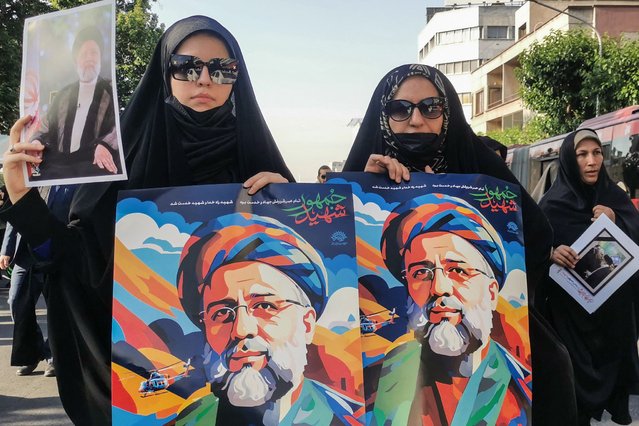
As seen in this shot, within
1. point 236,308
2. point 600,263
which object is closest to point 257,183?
point 236,308

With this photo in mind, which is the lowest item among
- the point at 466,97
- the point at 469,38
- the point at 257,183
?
the point at 257,183

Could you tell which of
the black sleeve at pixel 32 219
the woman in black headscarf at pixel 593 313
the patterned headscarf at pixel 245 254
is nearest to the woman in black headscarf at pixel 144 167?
the black sleeve at pixel 32 219

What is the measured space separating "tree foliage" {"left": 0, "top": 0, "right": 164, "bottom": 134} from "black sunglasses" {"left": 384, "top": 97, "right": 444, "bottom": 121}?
9.89 meters

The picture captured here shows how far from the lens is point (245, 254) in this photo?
5.10 feet

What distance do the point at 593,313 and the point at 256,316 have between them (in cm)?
290

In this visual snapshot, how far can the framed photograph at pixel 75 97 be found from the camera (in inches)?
63.3

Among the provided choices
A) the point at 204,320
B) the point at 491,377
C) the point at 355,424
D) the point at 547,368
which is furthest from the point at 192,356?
the point at 547,368

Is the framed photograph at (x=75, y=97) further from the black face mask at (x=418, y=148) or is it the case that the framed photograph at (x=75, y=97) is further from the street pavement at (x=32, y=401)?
the street pavement at (x=32, y=401)

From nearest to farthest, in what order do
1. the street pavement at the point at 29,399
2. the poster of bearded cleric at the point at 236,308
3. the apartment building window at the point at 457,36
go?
the poster of bearded cleric at the point at 236,308
the street pavement at the point at 29,399
the apartment building window at the point at 457,36

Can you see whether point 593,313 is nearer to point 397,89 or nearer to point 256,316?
point 397,89

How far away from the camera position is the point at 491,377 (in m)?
1.64

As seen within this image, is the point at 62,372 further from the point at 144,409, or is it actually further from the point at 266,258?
the point at 266,258

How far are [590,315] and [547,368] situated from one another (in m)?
2.02

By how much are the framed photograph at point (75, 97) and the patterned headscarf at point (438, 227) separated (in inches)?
29.7
